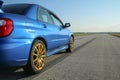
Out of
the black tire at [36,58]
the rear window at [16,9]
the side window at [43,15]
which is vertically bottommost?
the black tire at [36,58]

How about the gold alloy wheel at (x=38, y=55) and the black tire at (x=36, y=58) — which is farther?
the gold alloy wheel at (x=38, y=55)

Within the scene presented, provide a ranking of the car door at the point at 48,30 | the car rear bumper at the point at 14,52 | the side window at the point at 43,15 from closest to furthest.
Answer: the car rear bumper at the point at 14,52 → the car door at the point at 48,30 → the side window at the point at 43,15

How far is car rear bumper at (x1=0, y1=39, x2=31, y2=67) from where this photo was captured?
4.85m

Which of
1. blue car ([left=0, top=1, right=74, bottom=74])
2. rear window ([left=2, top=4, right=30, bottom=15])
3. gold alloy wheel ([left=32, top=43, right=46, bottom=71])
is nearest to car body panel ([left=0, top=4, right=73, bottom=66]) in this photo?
blue car ([left=0, top=1, right=74, bottom=74])

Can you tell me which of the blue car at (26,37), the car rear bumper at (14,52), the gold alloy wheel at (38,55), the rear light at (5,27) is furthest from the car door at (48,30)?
the rear light at (5,27)

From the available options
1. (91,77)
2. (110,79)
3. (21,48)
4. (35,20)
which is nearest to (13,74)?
(21,48)

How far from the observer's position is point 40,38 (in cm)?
621

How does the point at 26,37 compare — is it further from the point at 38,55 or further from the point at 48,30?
the point at 48,30

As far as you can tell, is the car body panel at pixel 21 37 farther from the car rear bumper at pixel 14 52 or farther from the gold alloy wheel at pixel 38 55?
the gold alloy wheel at pixel 38 55

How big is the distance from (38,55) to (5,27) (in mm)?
1332

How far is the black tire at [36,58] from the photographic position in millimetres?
5617

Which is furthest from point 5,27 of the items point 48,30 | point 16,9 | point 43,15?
point 43,15

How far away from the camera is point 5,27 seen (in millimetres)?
4961

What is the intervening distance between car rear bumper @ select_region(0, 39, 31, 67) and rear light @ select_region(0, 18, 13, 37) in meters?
0.18
